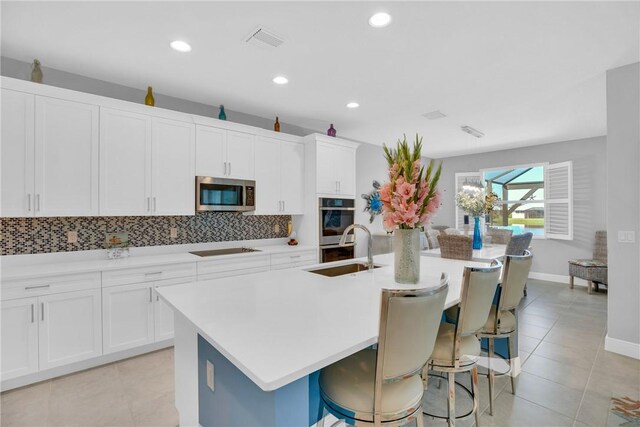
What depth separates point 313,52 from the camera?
2.57 m

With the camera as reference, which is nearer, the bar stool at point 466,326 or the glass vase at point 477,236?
the bar stool at point 466,326

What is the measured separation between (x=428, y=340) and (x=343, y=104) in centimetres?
318

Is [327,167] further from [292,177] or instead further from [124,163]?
[124,163]

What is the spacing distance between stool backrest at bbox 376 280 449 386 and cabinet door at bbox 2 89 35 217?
9.85 feet

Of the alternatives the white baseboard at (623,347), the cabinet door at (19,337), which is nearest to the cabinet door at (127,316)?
the cabinet door at (19,337)

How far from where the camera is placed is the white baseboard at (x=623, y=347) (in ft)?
9.27

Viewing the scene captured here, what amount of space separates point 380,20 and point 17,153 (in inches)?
118

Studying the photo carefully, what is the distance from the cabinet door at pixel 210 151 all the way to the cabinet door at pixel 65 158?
3.12ft

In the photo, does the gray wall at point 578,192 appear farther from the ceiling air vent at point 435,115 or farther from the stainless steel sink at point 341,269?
the stainless steel sink at point 341,269

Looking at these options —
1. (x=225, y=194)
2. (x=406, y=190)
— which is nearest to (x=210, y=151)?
(x=225, y=194)

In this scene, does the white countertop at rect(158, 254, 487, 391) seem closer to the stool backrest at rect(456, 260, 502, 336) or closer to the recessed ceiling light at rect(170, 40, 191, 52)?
the stool backrest at rect(456, 260, 502, 336)

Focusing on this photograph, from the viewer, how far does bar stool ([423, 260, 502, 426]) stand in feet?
5.01

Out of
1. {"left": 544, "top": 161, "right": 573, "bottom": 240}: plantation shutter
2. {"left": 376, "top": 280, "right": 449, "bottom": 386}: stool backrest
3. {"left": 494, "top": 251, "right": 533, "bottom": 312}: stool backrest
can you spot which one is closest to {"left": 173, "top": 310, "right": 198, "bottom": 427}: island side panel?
{"left": 376, "top": 280, "right": 449, "bottom": 386}: stool backrest

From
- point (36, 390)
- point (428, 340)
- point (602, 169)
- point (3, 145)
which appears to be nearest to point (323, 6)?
point (428, 340)
